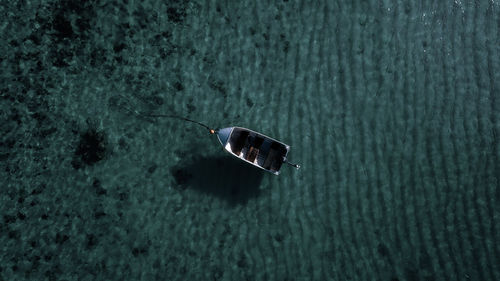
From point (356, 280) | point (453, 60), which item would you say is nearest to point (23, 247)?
point (356, 280)

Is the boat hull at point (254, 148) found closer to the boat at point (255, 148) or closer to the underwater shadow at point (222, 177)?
the boat at point (255, 148)

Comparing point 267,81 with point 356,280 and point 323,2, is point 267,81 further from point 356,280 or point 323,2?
point 356,280

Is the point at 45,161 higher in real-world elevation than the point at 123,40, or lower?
lower

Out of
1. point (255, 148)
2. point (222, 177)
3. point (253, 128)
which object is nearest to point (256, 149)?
point (255, 148)

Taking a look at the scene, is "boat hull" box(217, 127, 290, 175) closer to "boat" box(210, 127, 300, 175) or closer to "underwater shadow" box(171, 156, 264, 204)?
"boat" box(210, 127, 300, 175)

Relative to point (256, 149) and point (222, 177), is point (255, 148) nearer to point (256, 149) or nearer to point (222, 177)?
point (256, 149)

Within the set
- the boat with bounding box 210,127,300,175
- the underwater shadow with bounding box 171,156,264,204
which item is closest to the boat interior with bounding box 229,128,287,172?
the boat with bounding box 210,127,300,175
